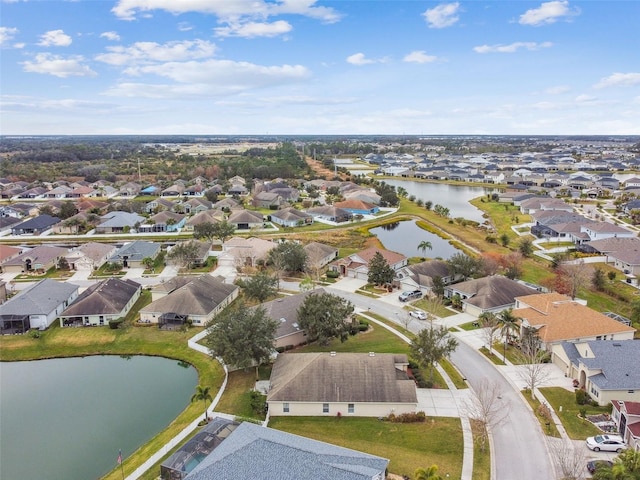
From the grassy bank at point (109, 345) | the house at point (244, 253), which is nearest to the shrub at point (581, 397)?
the grassy bank at point (109, 345)

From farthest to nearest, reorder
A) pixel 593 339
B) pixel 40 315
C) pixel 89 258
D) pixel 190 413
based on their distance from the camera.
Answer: pixel 89 258 → pixel 40 315 → pixel 593 339 → pixel 190 413

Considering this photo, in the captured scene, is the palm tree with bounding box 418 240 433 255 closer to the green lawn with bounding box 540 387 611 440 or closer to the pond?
the pond

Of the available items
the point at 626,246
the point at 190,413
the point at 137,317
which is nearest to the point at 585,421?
the point at 190,413

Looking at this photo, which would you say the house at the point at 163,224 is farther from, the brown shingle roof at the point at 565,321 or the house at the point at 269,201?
the brown shingle roof at the point at 565,321

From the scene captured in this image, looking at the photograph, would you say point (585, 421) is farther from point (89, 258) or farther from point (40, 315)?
point (89, 258)

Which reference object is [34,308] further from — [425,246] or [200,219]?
[425,246]
